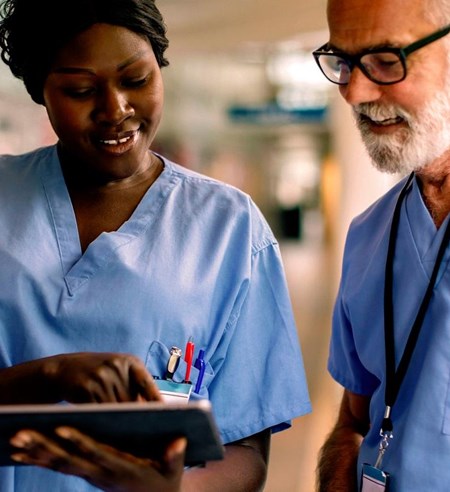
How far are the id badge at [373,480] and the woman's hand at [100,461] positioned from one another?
0.43m

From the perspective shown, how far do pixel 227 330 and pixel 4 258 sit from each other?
1.27 ft

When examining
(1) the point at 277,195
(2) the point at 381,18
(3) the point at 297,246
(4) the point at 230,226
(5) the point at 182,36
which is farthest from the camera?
(1) the point at 277,195

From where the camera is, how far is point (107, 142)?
1.34 m

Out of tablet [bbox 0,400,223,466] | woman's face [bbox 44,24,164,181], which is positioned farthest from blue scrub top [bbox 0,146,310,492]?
tablet [bbox 0,400,223,466]

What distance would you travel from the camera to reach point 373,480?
4.36 ft

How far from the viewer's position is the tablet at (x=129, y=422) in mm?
891

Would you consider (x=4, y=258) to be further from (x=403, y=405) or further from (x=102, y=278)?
(x=403, y=405)

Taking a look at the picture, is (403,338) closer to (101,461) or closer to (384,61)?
(384,61)

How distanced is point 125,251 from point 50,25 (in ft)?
1.27

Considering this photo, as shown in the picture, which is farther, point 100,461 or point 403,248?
point 403,248

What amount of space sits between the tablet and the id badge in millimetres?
418

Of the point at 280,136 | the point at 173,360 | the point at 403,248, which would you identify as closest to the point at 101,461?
the point at 173,360

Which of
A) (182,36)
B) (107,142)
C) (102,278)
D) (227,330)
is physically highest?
(182,36)

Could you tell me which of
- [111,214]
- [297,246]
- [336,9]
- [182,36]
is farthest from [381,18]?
[297,246]
